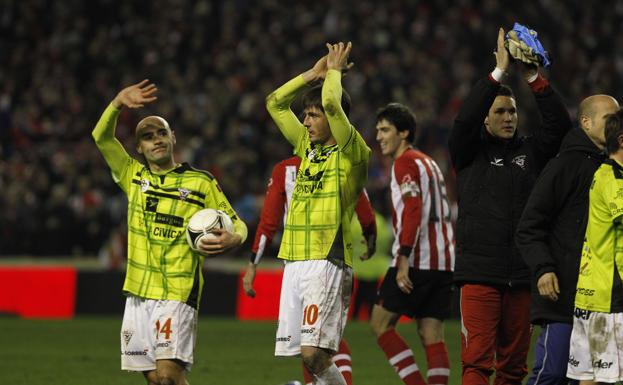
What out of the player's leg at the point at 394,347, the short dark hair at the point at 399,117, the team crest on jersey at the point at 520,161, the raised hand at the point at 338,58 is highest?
the raised hand at the point at 338,58

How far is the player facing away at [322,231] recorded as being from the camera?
22.9 ft

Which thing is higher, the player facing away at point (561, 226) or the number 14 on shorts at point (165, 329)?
the player facing away at point (561, 226)

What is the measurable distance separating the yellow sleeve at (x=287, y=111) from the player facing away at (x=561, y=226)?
6.23 feet

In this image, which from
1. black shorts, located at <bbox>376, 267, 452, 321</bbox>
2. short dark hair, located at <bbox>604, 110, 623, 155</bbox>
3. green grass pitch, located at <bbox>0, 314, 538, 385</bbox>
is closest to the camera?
short dark hair, located at <bbox>604, 110, 623, 155</bbox>

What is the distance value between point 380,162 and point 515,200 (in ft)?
43.4

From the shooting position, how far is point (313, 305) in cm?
704

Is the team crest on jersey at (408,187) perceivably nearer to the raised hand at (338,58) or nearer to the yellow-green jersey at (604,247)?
the raised hand at (338,58)

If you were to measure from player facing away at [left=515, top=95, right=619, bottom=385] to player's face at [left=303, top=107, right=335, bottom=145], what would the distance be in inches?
60.2

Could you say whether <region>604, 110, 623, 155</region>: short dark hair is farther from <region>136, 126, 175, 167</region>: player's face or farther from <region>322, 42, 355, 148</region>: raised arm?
<region>136, 126, 175, 167</region>: player's face

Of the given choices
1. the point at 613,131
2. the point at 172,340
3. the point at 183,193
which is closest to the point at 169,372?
the point at 172,340

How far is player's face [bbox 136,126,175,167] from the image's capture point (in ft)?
24.6

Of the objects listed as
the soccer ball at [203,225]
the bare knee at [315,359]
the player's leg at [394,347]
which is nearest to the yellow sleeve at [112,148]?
the soccer ball at [203,225]

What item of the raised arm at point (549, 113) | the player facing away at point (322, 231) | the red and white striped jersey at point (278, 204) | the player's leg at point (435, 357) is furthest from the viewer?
the player's leg at point (435, 357)

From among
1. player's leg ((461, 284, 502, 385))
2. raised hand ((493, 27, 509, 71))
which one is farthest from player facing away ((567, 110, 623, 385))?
player's leg ((461, 284, 502, 385))
